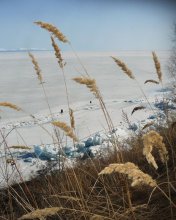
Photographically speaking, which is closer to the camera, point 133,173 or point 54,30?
point 133,173

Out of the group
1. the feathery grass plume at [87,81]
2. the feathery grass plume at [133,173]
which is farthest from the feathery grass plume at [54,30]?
the feathery grass plume at [133,173]

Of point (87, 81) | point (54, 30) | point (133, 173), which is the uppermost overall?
point (54, 30)

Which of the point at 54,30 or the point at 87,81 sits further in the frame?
the point at 54,30

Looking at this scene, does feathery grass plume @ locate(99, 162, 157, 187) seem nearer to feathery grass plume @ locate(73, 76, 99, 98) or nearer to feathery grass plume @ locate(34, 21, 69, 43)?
feathery grass plume @ locate(73, 76, 99, 98)

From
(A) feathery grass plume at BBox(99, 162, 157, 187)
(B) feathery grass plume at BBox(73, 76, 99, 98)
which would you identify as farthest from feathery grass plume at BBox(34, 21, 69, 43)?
(A) feathery grass plume at BBox(99, 162, 157, 187)

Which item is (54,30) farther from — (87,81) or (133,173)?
(133,173)

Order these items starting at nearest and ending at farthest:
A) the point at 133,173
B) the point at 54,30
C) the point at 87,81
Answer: the point at 133,173, the point at 87,81, the point at 54,30

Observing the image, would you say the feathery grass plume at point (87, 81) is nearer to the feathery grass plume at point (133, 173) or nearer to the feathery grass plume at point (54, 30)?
the feathery grass plume at point (54, 30)

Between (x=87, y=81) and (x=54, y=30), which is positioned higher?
(x=54, y=30)

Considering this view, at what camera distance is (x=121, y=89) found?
1975 cm

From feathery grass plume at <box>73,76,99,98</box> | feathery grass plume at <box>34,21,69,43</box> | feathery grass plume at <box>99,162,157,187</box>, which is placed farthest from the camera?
feathery grass plume at <box>34,21,69,43</box>

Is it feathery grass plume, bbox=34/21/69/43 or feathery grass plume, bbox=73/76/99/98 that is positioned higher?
feathery grass plume, bbox=34/21/69/43

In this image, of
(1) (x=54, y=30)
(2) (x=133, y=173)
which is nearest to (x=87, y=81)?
(1) (x=54, y=30)

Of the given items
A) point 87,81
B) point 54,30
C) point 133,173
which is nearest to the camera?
point 133,173
